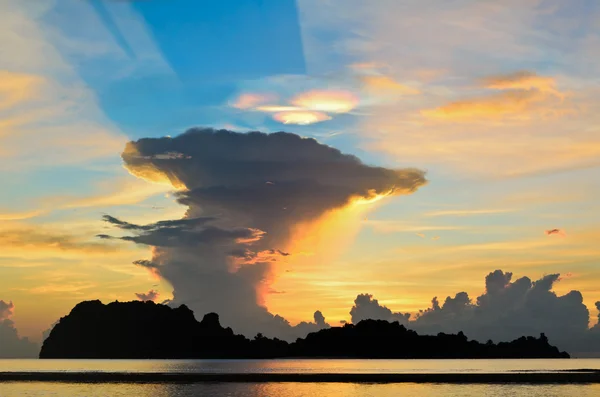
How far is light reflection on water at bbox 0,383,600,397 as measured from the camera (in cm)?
12350

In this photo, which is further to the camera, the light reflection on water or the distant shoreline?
the distant shoreline

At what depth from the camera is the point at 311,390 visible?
135m

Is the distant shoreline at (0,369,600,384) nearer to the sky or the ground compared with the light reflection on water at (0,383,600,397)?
nearer to the sky

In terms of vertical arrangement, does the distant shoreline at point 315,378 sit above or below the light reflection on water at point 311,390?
above

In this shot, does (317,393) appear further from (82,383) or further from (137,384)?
(82,383)

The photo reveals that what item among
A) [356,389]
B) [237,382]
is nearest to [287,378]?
[237,382]

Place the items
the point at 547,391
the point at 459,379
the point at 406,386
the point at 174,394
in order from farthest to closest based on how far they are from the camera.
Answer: the point at 459,379, the point at 406,386, the point at 547,391, the point at 174,394

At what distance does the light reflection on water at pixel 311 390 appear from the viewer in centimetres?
12350

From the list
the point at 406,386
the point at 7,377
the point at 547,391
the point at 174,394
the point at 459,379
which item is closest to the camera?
the point at 174,394

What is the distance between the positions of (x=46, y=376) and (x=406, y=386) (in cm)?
8468

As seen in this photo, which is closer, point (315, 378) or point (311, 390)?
point (311, 390)

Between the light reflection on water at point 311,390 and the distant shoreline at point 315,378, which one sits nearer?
the light reflection on water at point 311,390

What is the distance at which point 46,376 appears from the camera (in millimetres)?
171125

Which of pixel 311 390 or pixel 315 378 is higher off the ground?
pixel 315 378
